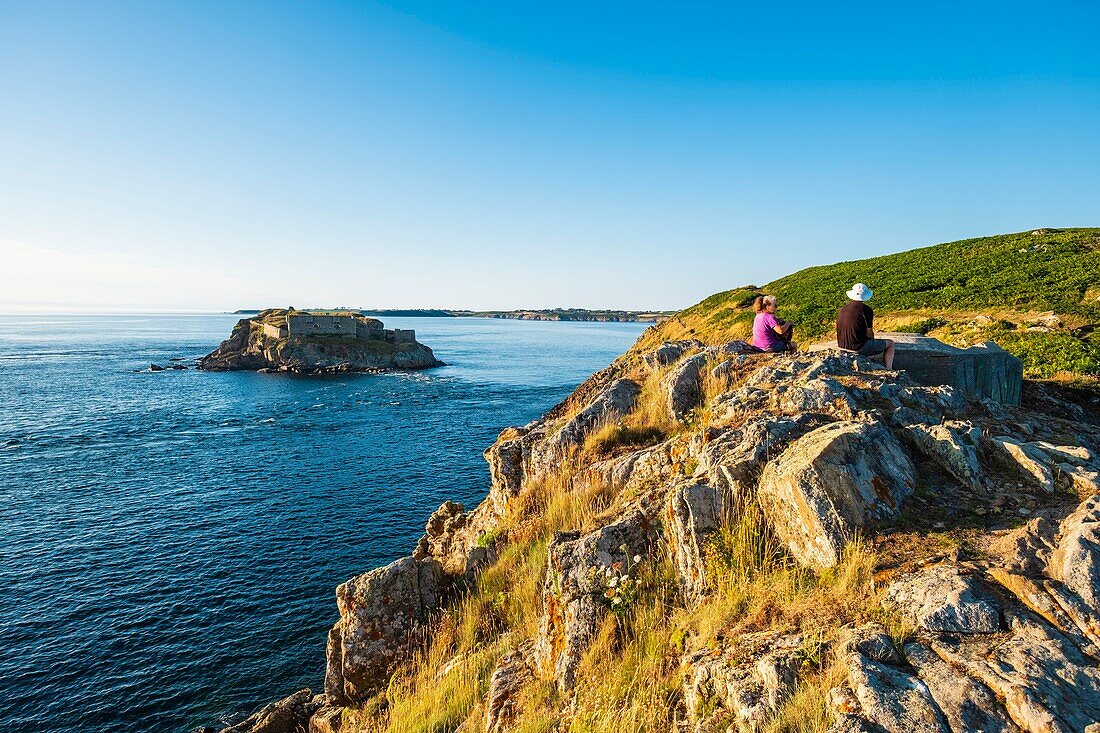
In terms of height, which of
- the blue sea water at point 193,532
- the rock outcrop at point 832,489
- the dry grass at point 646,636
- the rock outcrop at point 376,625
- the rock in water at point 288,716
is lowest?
the blue sea water at point 193,532

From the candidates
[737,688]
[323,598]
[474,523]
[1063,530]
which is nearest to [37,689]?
[323,598]

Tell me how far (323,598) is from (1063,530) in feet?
78.8

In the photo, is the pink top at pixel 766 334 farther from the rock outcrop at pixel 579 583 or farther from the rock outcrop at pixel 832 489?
the rock outcrop at pixel 579 583

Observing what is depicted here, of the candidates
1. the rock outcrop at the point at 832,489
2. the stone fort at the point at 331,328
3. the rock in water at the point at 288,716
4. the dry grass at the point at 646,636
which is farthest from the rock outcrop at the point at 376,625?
the stone fort at the point at 331,328

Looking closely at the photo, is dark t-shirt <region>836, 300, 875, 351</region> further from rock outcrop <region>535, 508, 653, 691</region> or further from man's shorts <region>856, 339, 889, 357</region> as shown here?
rock outcrop <region>535, 508, 653, 691</region>

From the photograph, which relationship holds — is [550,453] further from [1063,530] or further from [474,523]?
[1063,530]

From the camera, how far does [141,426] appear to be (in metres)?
49.9

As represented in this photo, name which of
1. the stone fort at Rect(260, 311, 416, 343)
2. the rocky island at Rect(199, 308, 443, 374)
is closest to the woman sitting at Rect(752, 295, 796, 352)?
the rocky island at Rect(199, 308, 443, 374)

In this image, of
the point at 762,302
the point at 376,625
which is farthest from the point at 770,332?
the point at 376,625

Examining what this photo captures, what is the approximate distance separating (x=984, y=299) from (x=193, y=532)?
4077cm

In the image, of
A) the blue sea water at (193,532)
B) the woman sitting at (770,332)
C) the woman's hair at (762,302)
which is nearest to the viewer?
the woman sitting at (770,332)

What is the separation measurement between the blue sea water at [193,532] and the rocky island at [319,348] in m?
32.6

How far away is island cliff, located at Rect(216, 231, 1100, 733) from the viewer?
3.91m

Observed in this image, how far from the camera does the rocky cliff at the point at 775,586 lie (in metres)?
3.90
